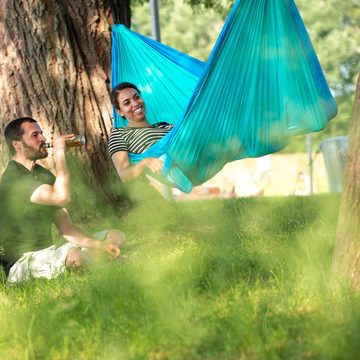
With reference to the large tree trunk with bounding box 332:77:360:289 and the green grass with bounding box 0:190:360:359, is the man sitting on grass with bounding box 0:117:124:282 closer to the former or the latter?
the green grass with bounding box 0:190:360:359

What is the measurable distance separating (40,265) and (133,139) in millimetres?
1203

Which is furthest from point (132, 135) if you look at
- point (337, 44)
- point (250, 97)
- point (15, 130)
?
point (337, 44)

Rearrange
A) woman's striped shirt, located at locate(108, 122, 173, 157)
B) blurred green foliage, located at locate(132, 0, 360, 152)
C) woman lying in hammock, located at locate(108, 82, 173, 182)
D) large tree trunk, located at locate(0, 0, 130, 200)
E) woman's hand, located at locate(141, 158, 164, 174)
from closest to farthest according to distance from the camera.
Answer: woman's hand, located at locate(141, 158, 164, 174) → woman lying in hammock, located at locate(108, 82, 173, 182) → woman's striped shirt, located at locate(108, 122, 173, 157) → large tree trunk, located at locate(0, 0, 130, 200) → blurred green foliage, located at locate(132, 0, 360, 152)

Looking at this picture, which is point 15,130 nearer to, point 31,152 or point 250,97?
point 31,152

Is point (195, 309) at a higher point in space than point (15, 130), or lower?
lower

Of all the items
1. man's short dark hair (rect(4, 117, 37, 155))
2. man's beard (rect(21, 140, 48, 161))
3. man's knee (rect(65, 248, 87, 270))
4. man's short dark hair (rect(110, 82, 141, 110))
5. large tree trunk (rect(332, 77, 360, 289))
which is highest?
man's short dark hair (rect(110, 82, 141, 110))

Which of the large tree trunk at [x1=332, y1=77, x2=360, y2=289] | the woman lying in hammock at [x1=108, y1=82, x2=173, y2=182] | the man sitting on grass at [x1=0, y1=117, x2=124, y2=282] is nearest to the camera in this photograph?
the large tree trunk at [x1=332, y1=77, x2=360, y2=289]

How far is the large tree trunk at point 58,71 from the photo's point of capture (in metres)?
6.15

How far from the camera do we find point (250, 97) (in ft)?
15.5

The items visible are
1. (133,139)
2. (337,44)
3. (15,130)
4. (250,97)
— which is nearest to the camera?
(15,130)

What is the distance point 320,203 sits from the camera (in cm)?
728

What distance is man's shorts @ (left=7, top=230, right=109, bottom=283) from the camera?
435 centimetres

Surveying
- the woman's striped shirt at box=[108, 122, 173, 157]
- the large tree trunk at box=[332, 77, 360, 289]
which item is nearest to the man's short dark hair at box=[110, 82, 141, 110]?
the woman's striped shirt at box=[108, 122, 173, 157]

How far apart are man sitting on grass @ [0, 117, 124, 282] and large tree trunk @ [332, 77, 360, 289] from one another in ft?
4.91
